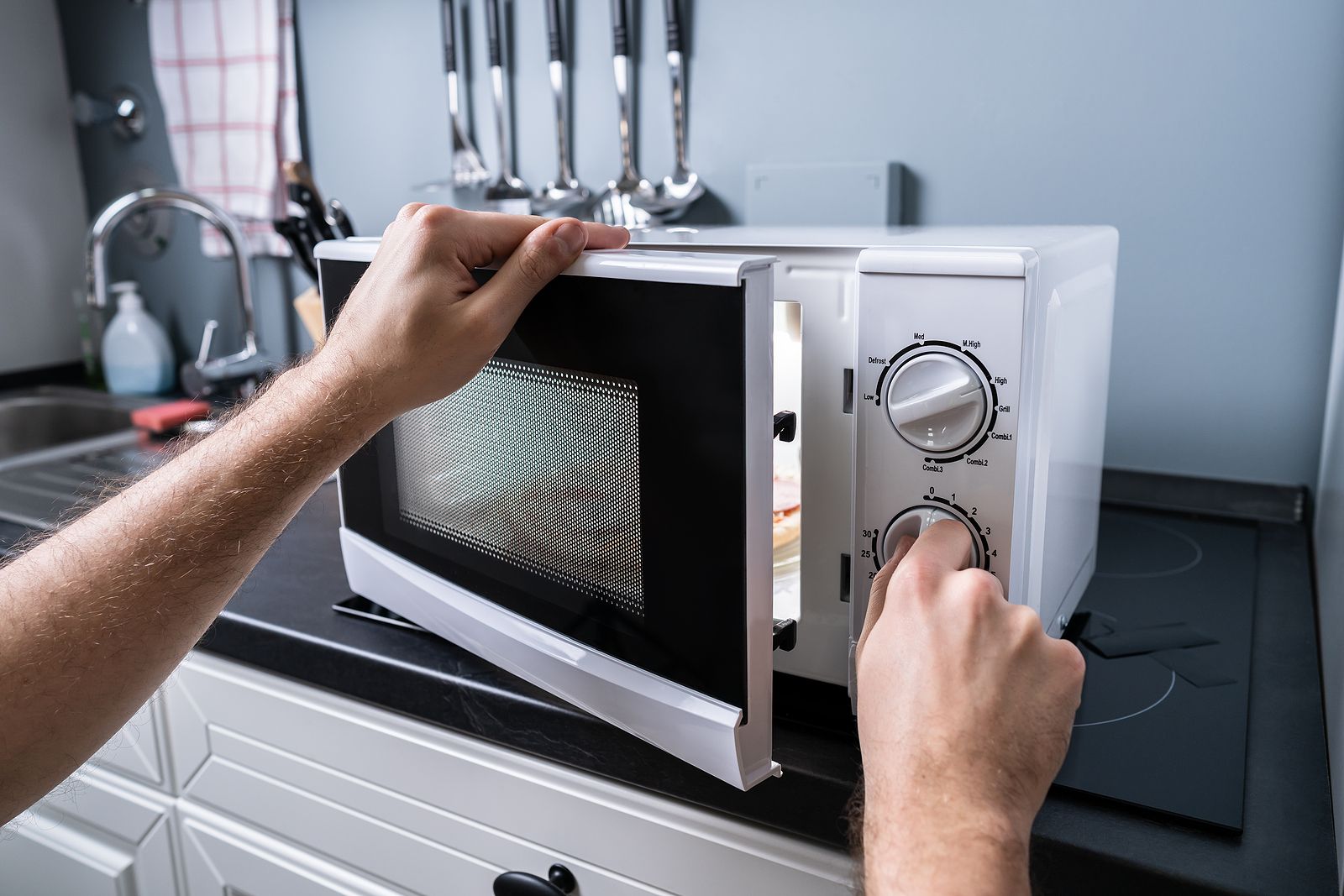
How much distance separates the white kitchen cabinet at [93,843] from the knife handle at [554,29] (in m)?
0.95

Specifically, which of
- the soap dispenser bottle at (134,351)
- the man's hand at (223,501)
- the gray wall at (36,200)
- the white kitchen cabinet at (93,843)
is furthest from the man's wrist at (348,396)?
the gray wall at (36,200)

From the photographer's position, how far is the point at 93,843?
102 cm

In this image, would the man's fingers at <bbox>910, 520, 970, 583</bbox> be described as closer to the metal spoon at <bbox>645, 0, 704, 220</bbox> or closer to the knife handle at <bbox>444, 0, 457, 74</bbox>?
the metal spoon at <bbox>645, 0, 704, 220</bbox>

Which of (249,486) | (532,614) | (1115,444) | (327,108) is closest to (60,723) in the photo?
(249,486)

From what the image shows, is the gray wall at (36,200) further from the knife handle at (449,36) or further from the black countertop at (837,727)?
the black countertop at (837,727)

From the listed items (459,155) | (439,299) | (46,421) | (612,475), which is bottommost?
(46,421)

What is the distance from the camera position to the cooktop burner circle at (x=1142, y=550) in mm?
870

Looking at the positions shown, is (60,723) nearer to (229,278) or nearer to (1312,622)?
(1312,622)

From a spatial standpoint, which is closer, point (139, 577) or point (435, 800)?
point (139, 577)

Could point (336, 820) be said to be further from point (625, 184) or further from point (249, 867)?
point (625, 184)

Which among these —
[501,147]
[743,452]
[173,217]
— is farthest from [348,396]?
[173,217]

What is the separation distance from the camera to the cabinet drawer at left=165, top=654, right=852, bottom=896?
630 millimetres

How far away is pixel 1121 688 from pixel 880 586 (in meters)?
0.23

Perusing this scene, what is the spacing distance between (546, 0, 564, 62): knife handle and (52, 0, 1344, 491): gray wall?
0.06 m
